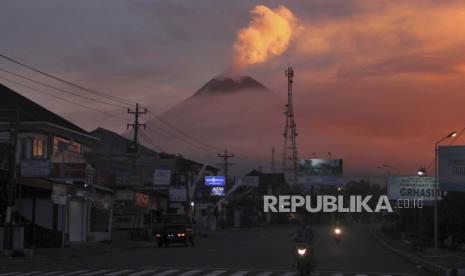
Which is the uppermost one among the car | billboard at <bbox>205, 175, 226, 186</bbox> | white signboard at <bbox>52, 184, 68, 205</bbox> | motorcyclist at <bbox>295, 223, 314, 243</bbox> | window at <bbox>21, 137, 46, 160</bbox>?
window at <bbox>21, 137, 46, 160</bbox>

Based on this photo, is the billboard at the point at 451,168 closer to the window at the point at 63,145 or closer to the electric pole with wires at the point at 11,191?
the electric pole with wires at the point at 11,191

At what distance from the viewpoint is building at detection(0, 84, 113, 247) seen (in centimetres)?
3866

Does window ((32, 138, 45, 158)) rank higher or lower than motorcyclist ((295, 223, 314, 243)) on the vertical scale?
higher

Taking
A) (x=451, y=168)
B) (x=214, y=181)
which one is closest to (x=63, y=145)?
(x=451, y=168)

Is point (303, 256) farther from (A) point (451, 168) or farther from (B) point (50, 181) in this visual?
(B) point (50, 181)

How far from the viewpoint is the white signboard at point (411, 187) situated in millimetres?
51344

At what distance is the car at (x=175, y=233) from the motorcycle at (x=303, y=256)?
2707 centimetres

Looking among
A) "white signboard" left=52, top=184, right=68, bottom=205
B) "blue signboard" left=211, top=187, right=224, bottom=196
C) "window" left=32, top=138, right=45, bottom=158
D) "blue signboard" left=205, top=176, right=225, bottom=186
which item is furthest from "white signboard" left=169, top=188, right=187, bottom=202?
"blue signboard" left=211, top=187, right=224, bottom=196

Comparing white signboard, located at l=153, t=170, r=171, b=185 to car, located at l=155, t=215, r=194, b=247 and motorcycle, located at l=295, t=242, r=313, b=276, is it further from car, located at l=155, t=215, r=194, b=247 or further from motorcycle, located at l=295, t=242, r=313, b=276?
motorcycle, located at l=295, t=242, r=313, b=276

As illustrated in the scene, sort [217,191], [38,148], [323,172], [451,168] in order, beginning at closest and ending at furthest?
[451,168], [38,148], [323,172], [217,191]

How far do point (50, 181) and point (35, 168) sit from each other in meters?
2.77

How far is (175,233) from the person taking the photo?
4744 centimetres

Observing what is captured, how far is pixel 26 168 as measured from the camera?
37344mm

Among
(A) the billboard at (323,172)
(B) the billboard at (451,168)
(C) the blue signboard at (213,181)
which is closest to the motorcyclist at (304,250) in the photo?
(B) the billboard at (451,168)
